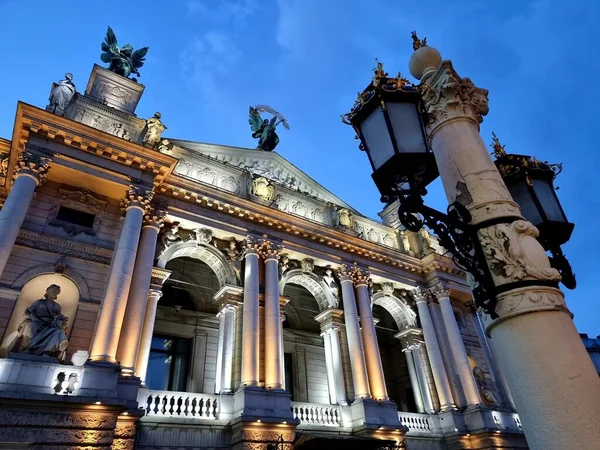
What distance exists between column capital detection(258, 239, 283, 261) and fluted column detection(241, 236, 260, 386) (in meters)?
0.27

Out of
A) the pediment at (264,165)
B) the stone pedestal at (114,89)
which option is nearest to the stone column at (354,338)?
the pediment at (264,165)

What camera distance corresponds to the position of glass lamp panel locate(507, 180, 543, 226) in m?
5.22

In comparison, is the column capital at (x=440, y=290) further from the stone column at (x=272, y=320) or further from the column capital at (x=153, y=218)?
the column capital at (x=153, y=218)

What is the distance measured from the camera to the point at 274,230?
62.4 feet

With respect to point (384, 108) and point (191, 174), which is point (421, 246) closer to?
point (191, 174)

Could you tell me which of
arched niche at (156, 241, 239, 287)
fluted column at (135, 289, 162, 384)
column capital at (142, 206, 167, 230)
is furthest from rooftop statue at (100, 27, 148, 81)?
fluted column at (135, 289, 162, 384)

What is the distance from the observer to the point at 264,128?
25.2 m

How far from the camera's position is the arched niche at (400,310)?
22306 millimetres

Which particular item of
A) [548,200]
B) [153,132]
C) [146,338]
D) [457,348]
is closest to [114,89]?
[153,132]

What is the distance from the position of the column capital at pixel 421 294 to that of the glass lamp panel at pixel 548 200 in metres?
17.8

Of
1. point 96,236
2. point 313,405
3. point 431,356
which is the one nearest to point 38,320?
point 96,236

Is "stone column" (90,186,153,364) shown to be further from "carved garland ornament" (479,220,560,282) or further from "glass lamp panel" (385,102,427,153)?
"carved garland ornament" (479,220,560,282)

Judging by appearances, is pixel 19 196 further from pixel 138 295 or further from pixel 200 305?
pixel 200 305

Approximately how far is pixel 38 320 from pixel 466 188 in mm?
11950
